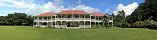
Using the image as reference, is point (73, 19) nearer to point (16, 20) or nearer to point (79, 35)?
point (79, 35)

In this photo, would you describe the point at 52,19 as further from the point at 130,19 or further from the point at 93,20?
the point at 130,19

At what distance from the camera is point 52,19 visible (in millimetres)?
81625

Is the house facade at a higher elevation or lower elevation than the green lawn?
higher

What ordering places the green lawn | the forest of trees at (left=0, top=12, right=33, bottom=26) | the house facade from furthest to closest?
the forest of trees at (left=0, top=12, right=33, bottom=26)
the house facade
the green lawn

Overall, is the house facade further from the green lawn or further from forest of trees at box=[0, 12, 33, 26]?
forest of trees at box=[0, 12, 33, 26]

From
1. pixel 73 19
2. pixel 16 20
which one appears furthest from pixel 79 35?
pixel 16 20

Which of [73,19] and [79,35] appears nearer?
[79,35]

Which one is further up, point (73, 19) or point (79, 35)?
point (73, 19)

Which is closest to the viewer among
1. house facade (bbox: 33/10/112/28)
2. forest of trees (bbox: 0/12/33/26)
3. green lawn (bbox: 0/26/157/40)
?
green lawn (bbox: 0/26/157/40)

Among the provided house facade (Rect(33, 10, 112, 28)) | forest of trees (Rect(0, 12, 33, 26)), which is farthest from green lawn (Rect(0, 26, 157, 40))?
forest of trees (Rect(0, 12, 33, 26))

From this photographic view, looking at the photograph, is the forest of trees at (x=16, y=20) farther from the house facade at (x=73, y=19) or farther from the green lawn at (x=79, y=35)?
the green lawn at (x=79, y=35)

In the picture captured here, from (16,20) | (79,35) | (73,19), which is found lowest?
(79,35)

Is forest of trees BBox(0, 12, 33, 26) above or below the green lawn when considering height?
above

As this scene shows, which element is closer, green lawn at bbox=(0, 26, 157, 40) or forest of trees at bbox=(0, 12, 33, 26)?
green lawn at bbox=(0, 26, 157, 40)
